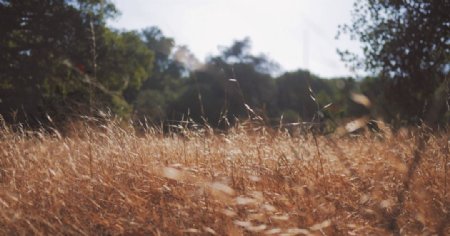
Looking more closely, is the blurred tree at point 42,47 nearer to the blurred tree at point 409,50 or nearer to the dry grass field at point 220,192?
the blurred tree at point 409,50

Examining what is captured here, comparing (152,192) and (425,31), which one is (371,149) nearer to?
(152,192)

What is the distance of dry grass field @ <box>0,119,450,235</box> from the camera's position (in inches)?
101

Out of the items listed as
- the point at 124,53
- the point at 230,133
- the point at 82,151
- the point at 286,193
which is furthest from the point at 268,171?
the point at 124,53

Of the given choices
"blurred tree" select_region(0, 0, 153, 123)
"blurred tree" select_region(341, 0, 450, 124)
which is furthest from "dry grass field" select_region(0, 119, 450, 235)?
"blurred tree" select_region(0, 0, 153, 123)

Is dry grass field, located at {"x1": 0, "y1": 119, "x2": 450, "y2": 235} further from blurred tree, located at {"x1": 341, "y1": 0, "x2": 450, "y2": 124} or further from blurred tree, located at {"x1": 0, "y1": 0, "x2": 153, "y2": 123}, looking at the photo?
blurred tree, located at {"x1": 0, "y1": 0, "x2": 153, "y2": 123}

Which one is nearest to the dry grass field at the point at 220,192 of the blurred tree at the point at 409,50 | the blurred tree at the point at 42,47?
the blurred tree at the point at 409,50

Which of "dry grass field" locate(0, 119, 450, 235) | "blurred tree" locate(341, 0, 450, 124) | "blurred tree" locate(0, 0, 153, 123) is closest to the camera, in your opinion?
"dry grass field" locate(0, 119, 450, 235)

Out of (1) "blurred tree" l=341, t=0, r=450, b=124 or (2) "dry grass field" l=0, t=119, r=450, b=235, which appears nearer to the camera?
(2) "dry grass field" l=0, t=119, r=450, b=235

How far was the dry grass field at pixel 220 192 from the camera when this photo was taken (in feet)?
8.41

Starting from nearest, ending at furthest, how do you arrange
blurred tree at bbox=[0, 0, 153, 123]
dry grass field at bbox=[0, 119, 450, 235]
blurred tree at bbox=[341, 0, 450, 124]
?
dry grass field at bbox=[0, 119, 450, 235], blurred tree at bbox=[341, 0, 450, 124], blurred tree at bbox=[0, 0, 153, 123]

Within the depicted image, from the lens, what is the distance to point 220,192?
265 centimetres

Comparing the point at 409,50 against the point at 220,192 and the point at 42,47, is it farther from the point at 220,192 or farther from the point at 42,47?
the point at 42,47

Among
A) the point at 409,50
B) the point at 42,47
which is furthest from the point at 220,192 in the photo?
the point at 42,47

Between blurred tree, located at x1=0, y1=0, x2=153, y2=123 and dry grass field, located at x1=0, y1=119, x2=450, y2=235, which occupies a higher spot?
blurred tree, located at x1=0, y1=0, x2=153, y2=123
